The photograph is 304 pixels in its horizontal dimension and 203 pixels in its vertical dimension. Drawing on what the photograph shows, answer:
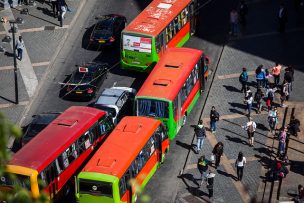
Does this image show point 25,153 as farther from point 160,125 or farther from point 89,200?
point 160,125

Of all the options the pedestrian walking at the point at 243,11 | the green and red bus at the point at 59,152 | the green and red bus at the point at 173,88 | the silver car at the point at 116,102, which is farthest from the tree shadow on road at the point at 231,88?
the green and red bus at the point at 59,152

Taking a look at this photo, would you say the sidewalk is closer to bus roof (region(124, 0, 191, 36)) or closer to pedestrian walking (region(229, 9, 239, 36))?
bus roof (region(124, 0, 191, 36))

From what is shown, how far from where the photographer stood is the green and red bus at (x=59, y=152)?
29391mm

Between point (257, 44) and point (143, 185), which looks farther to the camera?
point (257, 44)

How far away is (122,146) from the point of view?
3083 centimetres

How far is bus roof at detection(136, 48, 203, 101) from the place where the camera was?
35562mm

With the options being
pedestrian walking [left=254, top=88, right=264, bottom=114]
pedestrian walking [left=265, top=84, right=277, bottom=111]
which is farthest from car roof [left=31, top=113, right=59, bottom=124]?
pedestrian walking [left=265, top=84, right=277, bottom=111]

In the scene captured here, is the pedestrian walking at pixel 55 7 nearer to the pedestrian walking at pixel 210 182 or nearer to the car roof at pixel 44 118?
the car roof at pixel 44 118

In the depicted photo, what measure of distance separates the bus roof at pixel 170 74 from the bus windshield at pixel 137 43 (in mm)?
2397

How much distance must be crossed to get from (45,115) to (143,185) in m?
8.01

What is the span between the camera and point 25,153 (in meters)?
30.6

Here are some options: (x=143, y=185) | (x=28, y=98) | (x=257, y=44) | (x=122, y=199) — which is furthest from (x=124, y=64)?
(x=122, y=199)

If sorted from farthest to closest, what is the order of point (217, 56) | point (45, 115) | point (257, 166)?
point (217, 56)
point (45, 115)
point (257, 166)

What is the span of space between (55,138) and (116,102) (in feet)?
24.1
